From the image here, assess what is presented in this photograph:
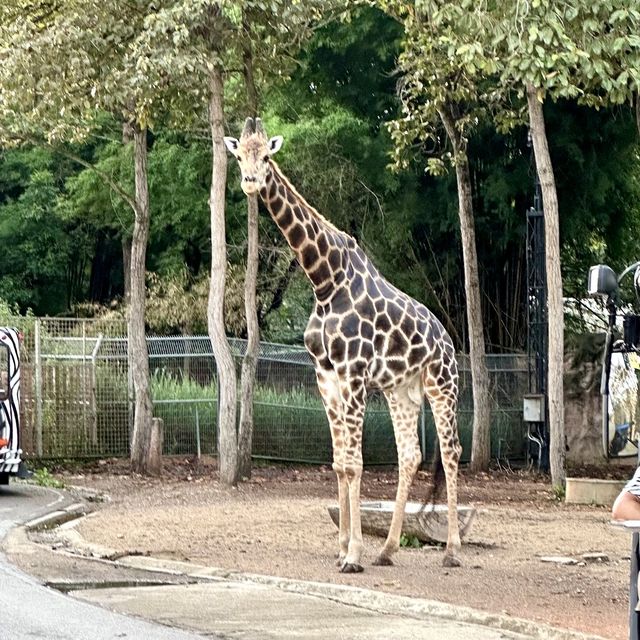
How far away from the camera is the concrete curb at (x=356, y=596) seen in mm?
9695

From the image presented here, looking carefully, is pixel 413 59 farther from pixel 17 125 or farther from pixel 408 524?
pixel 408 524

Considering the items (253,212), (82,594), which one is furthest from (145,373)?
(82,594)

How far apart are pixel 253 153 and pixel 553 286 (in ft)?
32.6

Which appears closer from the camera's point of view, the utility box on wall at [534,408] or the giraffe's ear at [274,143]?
the giraffe's ear at [274,143]

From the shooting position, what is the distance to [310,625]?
9.98 meters

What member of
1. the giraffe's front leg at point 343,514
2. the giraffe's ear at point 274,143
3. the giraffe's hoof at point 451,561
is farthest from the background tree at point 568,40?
the giraffe's hoof at point 451,561

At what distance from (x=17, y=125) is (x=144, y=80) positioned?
4092 mm

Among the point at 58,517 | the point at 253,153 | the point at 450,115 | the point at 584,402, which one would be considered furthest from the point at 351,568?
the point at 584,402

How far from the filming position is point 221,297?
21781 millimetres

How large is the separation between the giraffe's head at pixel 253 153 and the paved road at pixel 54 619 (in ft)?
12.8

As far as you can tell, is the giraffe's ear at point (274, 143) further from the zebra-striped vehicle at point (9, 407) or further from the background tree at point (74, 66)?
the zebra-striped vehicle at point (9, 407)

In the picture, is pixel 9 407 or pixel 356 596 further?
pixel 9 407

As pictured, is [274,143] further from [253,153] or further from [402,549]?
[402,549]

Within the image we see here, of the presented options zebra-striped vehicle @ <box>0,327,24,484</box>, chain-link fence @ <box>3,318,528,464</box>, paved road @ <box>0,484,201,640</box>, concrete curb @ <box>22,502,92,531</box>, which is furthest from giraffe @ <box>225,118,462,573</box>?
chain-link fence @ <box>3,318,528,464</box>
